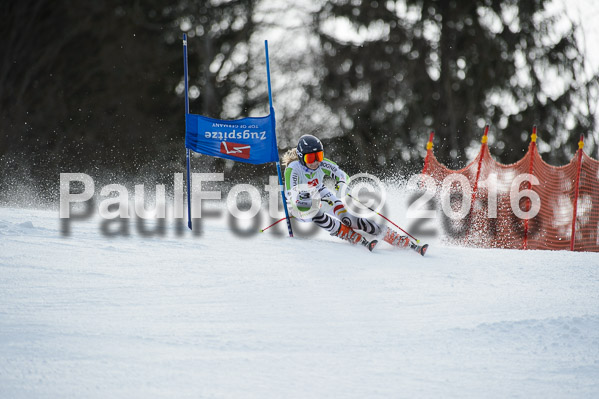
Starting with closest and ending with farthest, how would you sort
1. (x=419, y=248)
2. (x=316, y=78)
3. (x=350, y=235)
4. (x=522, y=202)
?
(x=419, y=248) < (x=350, y=235) < (x=522, y=202) < (x=316, y=78)

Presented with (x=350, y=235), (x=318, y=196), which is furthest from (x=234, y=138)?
(x=350, y=235)


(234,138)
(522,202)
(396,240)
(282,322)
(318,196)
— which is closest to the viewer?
(282,322)

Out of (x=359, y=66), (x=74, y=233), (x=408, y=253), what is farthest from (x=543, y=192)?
(x=359, y=66)

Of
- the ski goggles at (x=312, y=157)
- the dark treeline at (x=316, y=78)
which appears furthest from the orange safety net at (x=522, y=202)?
the dark treeline at (x=316, y=78)

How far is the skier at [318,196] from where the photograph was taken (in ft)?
22.6

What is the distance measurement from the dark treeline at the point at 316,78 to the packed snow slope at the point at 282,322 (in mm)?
13278

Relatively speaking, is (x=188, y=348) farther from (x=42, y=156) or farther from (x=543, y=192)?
(x=42, y=156)

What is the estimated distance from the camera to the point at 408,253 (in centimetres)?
661

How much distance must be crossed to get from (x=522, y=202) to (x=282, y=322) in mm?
6842

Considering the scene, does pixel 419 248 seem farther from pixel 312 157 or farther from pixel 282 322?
pixel 282 322

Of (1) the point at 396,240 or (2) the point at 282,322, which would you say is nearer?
(2) the point at 282,322

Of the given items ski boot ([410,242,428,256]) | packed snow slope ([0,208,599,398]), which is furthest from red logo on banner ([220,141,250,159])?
ski boot ([410,242,428,256])

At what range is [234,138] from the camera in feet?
24.2

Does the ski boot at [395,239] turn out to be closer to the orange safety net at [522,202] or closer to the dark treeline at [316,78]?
the orange safety net at [522,202]
